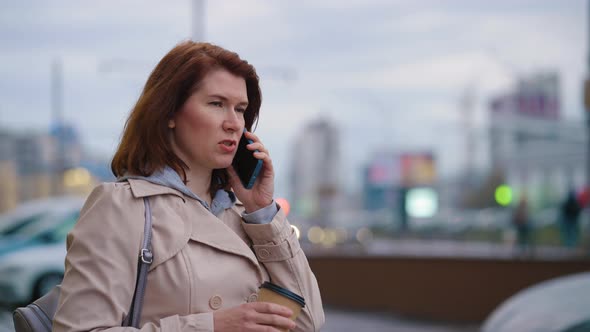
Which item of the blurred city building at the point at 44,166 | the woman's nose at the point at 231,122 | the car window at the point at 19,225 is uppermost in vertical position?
the woman's nose at the point at 231,122

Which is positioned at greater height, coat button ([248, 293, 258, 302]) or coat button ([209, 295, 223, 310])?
coat button ([209, 295, 223, 310])

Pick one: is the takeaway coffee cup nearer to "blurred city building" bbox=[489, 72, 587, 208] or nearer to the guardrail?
the guardrail

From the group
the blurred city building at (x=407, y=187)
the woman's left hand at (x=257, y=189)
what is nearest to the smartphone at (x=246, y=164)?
the woman's left hand at (x=257, y=189)

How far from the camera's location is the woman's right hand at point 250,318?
2369mm

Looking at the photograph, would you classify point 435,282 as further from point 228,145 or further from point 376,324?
point 228,145

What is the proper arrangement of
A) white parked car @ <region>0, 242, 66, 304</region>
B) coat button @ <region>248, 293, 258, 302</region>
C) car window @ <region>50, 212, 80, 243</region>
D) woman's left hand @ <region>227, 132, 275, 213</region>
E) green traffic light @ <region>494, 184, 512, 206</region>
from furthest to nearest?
green traffic light @ <region>494, 184, 512, 206</region>
car window @ <region>50, 212, 80, 243</region>
white parked car @ <region>0, 242, 66, 304</region>
woman's left hand @ <region>227, 132, 275, 213</region>
coat button @ <region>248, 293, 258, 302</region>

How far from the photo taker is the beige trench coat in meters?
2.30

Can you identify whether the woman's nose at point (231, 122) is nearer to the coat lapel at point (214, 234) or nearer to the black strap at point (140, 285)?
the coat lapel at point (214, 234)

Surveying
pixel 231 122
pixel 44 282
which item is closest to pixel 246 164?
pixel 231 122

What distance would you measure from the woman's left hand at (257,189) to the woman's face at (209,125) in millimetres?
113

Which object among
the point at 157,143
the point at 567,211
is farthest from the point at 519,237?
the point at 157,143

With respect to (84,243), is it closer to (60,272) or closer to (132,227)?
(132,227)

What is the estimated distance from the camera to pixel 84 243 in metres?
2.34

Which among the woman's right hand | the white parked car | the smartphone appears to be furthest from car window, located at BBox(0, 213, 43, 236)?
the woman's right hand
